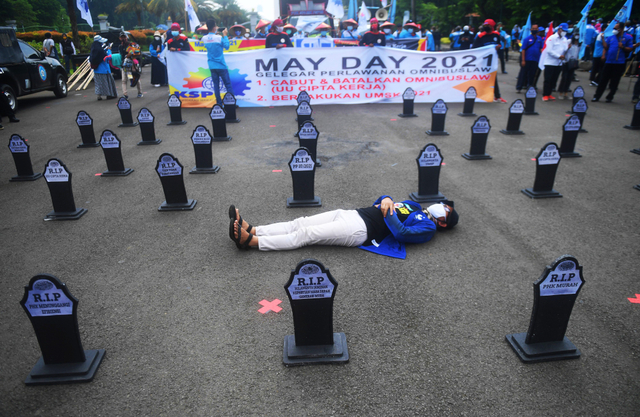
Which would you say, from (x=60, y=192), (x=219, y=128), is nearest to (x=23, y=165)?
(x=60, y=192)

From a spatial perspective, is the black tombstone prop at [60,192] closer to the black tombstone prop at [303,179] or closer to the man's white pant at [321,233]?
the man's white pant at [321,233]

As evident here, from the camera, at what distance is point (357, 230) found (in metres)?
4.41

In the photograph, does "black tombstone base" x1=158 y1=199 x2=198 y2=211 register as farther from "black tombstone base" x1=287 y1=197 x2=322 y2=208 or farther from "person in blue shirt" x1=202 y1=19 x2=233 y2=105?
"person in blue shirt" x1=202 y1=19 x2=233 y2=105

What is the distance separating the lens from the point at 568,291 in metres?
2.84

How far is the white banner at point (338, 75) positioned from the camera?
40.3ft

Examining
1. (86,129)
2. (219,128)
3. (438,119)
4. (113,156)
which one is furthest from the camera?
(438,119)

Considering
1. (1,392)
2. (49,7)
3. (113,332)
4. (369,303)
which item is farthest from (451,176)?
(49,7)

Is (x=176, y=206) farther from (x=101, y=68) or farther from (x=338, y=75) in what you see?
(x=101, y=68)

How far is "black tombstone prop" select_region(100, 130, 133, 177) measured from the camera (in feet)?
22.5

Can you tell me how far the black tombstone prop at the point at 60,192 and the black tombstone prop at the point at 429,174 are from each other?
4.72 meters

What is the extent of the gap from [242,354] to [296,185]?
293 cm

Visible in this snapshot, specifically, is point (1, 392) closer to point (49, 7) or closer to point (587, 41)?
point (587, 41)

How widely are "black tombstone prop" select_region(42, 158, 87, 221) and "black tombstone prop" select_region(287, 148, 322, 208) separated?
2.92 meters

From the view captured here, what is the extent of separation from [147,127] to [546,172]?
25.7 feet
